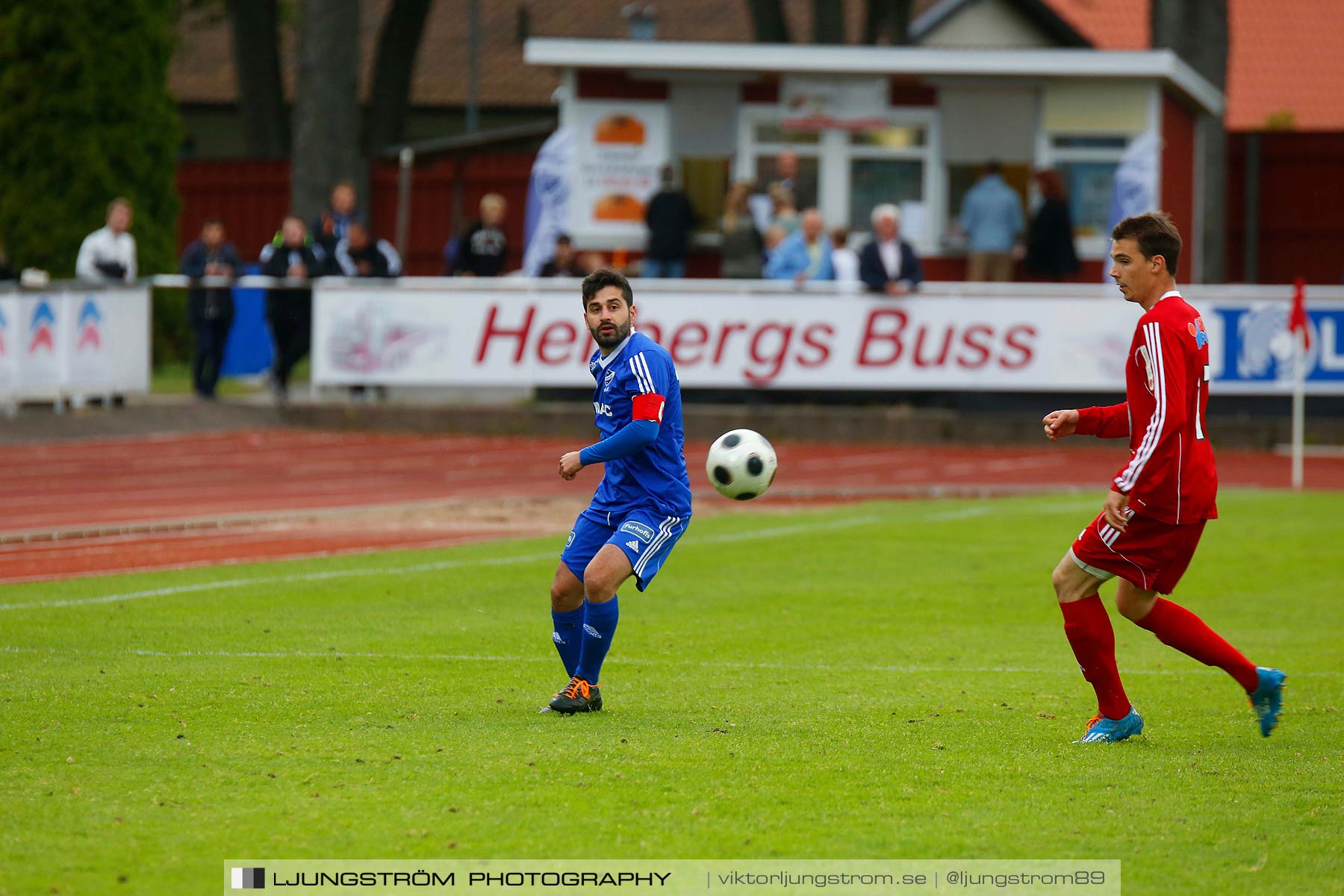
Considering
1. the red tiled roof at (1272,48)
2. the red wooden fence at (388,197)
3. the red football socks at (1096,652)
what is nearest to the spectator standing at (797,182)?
the red wooden fence at (388,197)

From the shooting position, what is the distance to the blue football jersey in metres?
7.52

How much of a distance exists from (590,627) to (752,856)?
7.63ft

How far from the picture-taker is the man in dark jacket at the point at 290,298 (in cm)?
2262

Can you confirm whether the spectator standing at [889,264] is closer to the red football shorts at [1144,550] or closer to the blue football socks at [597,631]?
the blue football socks at [597,631]

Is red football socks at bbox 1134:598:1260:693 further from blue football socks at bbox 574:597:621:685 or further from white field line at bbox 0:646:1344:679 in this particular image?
blue football socks at bbox 574:597:621:685

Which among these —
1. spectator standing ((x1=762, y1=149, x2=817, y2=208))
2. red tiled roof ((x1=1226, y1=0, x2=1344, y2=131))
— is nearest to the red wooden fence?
spectator standing ((x1=762, y1=149, x2=817, y2=208))

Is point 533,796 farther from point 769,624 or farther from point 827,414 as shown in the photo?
point 827,414

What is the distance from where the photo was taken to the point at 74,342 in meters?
21.2

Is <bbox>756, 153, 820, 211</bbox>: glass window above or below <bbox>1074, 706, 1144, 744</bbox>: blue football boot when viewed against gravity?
above

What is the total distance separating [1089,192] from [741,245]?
5641 millimetres

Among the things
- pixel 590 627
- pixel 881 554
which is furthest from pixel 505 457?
pixel 590 627

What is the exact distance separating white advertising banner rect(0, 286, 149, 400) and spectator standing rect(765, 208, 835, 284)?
7.62m

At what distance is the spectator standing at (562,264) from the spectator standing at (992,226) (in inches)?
201

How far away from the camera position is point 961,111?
25125mm
